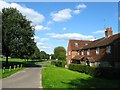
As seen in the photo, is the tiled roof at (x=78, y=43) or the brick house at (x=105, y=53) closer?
the brick house at (x=105, y=53)

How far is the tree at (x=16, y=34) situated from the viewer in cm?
4828

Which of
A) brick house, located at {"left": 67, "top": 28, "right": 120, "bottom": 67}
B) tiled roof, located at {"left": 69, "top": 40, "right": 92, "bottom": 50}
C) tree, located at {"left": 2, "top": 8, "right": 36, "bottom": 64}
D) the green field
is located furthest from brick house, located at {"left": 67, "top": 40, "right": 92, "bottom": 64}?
the green field

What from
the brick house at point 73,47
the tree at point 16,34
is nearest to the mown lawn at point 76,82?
the tree at point 16,34

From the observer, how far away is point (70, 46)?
71000mm

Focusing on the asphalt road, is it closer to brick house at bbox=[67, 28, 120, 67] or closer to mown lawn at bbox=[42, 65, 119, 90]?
mown lawn at bbox=[42, 65, 119, 90]

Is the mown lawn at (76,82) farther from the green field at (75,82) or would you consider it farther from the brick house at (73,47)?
the brick house at (73,47)

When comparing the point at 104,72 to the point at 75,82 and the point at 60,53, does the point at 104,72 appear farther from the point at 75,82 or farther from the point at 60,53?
the point at 60,53

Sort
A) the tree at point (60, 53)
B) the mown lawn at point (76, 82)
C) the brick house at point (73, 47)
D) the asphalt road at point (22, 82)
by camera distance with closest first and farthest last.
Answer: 1. the asphalt road at point (22, 82)
2. the mown lawn at point (76, 82)
3. the brick house at point (73, 47)
4. the tree at point (60, 53)

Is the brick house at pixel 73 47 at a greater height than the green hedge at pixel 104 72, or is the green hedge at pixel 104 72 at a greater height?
the brick house at pixel 73 47

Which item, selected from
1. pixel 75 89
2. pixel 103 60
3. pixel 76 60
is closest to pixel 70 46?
pixel 76 60

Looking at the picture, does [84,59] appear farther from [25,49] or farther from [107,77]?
[107,77]

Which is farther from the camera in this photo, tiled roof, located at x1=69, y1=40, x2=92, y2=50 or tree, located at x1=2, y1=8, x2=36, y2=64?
tiled roof, located at x1=69, y1=40, x2=92, y2=50

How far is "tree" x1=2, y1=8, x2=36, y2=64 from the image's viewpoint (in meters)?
48.3

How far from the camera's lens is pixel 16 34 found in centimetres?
4994
